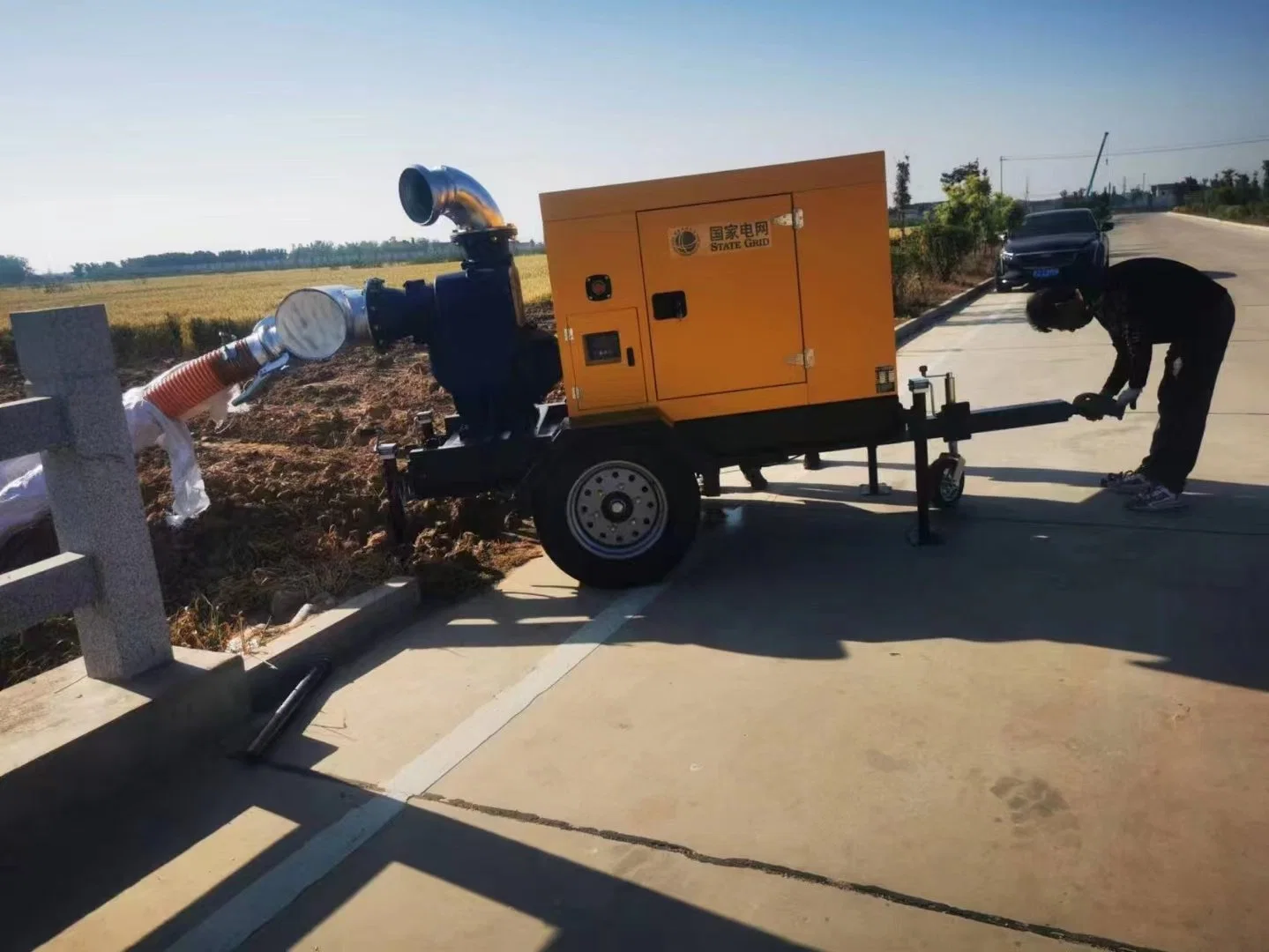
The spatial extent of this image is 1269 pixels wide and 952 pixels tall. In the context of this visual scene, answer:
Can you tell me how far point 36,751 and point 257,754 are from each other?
0.81m

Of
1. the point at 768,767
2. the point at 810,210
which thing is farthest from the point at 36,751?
the point at 810,210

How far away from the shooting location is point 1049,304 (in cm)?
659

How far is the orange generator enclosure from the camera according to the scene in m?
5.62

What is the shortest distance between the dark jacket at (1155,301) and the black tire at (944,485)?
1.23m

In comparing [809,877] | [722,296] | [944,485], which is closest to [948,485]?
[944,485]

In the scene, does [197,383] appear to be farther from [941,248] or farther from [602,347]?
[941,248]

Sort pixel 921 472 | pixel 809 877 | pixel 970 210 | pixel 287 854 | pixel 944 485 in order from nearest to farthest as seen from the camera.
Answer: pixel 809 877
pixel 287 854
pixel 921 472
pixel 944 485
pixel 970 210

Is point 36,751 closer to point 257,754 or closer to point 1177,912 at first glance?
point 257,754

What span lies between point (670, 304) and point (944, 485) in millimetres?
2312

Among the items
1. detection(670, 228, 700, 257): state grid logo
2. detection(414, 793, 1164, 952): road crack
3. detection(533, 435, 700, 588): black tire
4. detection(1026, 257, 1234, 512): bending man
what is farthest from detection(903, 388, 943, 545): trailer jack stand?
detection(414, 793, 1164, 952): road crack

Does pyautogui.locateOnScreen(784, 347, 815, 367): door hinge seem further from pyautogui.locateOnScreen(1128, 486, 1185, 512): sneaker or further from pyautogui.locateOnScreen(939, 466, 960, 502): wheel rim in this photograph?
pyautogui.locateOnScreen(1128, 486, 1185, 512): sneaker

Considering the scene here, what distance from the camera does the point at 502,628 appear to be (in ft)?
17.9

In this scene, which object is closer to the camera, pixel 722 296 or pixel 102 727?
pixel 102 727

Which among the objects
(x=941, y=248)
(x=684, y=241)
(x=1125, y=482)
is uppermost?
(x=684, y=241)
